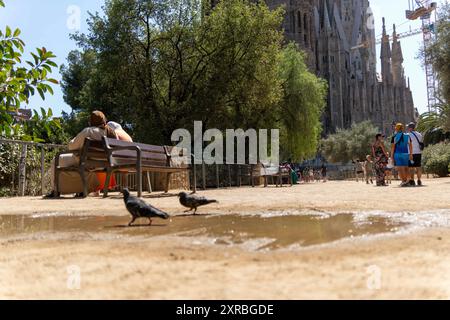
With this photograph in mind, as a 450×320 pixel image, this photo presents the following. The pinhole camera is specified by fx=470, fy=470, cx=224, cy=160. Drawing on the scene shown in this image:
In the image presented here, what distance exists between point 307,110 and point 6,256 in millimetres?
25096

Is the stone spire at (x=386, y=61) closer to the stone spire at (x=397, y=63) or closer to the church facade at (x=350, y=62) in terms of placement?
the church facade at (x=350, y=62)

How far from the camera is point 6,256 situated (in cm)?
276

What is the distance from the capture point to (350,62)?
81500 millimetres

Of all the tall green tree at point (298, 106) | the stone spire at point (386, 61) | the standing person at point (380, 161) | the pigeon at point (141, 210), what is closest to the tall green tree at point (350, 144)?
the tall green tree at point (298, 106)


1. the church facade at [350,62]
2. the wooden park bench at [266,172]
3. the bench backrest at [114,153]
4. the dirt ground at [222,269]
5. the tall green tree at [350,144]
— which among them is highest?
the church facade at [350,62]

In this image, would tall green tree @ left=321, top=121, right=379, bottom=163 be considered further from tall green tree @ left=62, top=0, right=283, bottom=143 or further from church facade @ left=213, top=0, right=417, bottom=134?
tall green tree @ left=62, top=0, right=283, bottom=143

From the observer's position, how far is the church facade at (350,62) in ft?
187

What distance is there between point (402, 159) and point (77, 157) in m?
7.81

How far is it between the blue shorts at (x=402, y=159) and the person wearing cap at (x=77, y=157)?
7.06 meters

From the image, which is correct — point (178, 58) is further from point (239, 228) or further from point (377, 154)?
point (239, 228)

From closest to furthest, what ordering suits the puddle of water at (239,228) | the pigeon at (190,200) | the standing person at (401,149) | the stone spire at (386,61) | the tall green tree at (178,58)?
the puddle of water at (239,228)
the pigeon at (190,200)
the standing person at (401,149)
the tall green tree at (178,58)
the stone spire at (386,61)

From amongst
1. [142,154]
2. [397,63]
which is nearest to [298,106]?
[142,154]

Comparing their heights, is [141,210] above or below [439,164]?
below
